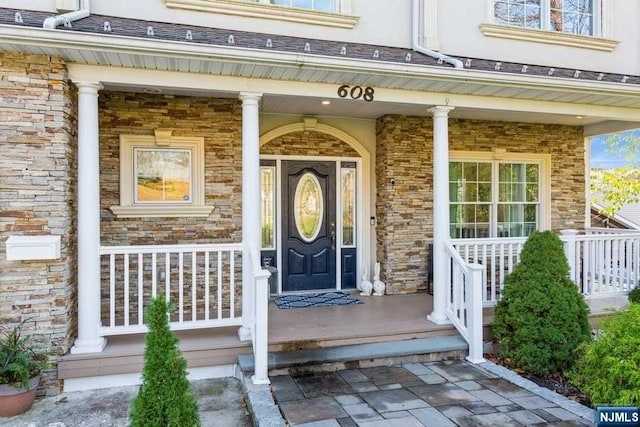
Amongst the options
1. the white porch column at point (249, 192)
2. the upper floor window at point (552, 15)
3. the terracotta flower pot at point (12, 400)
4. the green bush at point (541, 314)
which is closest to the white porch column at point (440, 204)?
the green bush at point (541, 314)

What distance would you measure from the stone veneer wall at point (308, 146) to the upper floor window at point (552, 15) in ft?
10.1

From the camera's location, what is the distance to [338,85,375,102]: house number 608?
5.18 metres

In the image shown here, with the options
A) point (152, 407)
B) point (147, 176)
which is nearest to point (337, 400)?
point (152, 407)

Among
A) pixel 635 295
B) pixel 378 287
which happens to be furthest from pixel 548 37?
pixel 378 287

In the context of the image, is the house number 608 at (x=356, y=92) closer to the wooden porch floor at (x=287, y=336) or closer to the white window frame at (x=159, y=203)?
the white window frame at (x=159, y=203)

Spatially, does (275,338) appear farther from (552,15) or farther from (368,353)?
(552,15)

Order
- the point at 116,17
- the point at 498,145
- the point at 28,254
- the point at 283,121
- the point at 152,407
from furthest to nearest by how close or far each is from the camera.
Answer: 1. the point at 498,145
2. the point at 283,121
3. the point at 116,17
4. the point at 28,254
5. the point at 152,407

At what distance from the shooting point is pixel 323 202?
7.34 metres

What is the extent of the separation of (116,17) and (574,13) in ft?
22.9

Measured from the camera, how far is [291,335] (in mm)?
4910

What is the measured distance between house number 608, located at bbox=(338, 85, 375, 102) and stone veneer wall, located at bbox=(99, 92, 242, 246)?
5.56ft

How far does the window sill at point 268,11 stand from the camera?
5.46 meters

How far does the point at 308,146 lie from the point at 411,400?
4.37 m

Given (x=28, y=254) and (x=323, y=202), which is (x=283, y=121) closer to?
(x=323, y=202)
